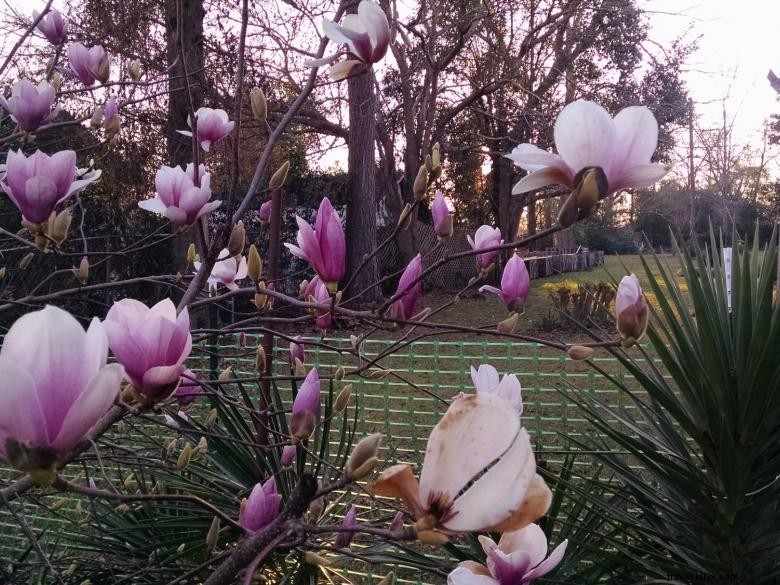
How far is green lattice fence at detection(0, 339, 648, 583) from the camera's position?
7.27 ft

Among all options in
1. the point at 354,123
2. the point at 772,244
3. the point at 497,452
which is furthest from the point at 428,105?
the point at 497,452

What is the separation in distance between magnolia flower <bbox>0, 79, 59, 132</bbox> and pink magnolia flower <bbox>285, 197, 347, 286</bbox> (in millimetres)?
708

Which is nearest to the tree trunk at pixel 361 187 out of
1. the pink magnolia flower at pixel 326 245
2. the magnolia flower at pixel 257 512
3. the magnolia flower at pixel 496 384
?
the magnolia flower at pixel 496 384

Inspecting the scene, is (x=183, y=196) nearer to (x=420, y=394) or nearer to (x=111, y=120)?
(x=111, y=120)

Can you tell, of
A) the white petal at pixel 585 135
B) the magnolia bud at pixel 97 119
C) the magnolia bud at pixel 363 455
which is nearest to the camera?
the magnolia bud at pixel 363 455

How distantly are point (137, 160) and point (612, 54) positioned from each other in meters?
8.03

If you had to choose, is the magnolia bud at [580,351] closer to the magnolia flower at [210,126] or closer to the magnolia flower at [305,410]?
the magnolia flower at [305,410]

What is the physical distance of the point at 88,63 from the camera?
1.58 m

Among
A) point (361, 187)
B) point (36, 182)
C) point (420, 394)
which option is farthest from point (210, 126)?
point (361, 187)

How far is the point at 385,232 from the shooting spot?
10.4 metres

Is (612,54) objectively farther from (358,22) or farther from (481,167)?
(358,22)

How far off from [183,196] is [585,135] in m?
0.56

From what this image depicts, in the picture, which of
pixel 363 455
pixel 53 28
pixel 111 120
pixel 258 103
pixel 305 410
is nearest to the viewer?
pixel 363 455

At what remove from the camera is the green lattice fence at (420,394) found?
87.3 inches
